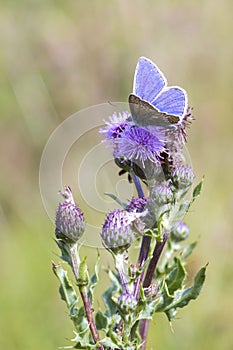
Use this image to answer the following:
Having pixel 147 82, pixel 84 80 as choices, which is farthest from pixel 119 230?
pixel 84 80

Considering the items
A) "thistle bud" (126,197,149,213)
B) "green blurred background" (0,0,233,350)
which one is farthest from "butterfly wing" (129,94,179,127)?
"green blurred background" (0,0,233,350)

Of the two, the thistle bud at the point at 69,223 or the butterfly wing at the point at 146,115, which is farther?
the thistle bud at the point at 69,223

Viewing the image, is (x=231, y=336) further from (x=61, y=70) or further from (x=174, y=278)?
(x=61, y=70)

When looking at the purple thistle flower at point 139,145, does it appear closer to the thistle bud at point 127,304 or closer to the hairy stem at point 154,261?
the hairy stem at point 154,261

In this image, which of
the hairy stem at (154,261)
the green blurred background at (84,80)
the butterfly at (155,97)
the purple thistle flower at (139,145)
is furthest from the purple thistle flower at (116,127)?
the green blurred background at (84,80)

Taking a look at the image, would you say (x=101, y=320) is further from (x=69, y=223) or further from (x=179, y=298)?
(x=69, y=223)

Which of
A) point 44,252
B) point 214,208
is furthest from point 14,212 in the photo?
point 214,208
